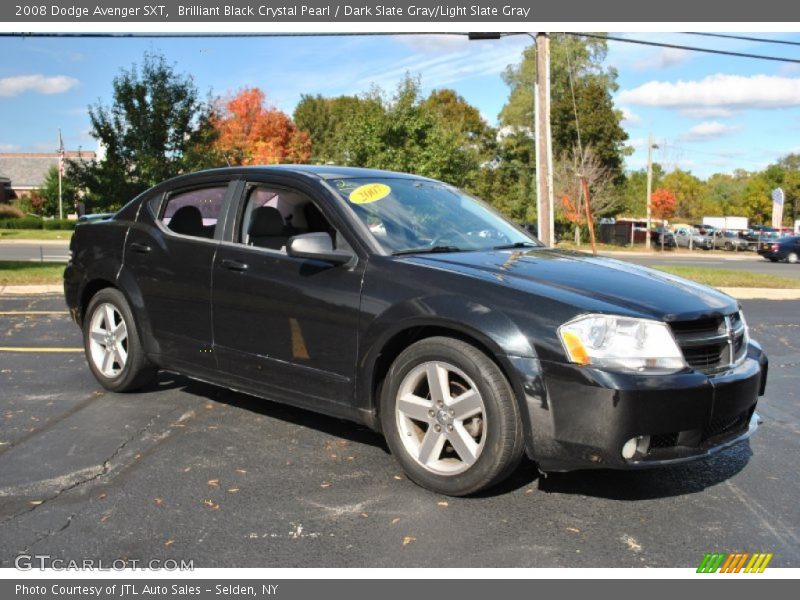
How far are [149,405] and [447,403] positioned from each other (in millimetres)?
2790

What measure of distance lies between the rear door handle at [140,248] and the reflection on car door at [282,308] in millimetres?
835

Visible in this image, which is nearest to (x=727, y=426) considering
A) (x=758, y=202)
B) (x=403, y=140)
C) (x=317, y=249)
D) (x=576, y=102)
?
(x=317, y=249)

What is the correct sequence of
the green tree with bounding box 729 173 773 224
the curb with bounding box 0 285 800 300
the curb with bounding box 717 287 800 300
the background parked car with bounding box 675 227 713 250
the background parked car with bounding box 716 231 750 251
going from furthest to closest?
the green tree with bounding box 729 173 773 224, the background parked car with bounding box 675 227 713 250, the background parked car with bounding box 716 231 750 251, the curb with bounding box 717 287 800 300, the curb with bounding box 0 285 800 300

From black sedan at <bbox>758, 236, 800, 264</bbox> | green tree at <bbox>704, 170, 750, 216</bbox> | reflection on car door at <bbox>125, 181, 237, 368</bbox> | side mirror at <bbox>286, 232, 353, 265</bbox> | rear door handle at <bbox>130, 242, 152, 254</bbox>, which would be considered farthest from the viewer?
green tree at <bbox>704, 170, 750, 216</bbox>

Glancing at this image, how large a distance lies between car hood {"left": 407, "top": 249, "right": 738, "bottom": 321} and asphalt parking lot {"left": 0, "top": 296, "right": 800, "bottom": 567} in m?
1.02

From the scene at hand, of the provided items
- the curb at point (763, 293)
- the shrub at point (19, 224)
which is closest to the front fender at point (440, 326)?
the curb at point (763, 293)

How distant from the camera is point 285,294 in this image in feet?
15.3

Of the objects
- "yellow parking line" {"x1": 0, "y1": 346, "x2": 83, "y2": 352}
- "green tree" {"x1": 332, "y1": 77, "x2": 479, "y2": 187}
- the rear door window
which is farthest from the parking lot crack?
"green tree" {"x1": 332, "y1": 77, "x2": 479, "y2": 187}

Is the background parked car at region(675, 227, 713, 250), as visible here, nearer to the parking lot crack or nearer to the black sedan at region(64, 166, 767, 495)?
the black sedan at region(64, 166, 767, 495)

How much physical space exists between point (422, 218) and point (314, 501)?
1.93 m

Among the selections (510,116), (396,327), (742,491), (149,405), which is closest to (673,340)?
(742,491)

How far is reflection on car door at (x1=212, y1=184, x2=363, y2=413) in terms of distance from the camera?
4418 millimetres

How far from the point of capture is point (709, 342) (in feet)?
12.7
